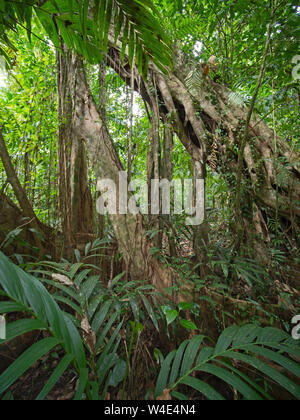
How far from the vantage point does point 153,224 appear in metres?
1.82

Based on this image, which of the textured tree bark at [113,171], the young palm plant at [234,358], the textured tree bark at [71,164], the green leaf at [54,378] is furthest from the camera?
the textured tree bark at [71,164]

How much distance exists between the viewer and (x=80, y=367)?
69 cm

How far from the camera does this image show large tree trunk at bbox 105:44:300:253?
1878mm

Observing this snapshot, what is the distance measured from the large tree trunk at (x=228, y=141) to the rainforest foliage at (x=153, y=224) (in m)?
0.01

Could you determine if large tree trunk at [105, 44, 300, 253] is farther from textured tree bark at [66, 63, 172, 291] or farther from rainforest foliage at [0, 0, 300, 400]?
textured tree bark at [66, 63, 172, 291]

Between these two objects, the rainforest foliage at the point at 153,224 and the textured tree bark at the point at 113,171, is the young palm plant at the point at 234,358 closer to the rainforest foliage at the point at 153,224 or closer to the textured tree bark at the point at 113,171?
the rainforest foliage at the point at 153,224

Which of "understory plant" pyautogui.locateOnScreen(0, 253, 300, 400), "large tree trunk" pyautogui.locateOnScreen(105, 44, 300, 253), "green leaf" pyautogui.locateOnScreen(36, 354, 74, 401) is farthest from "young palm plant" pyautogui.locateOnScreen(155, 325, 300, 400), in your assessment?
"large tree trunk" pyautogui.locateOnScreen(105, 44, 300, 253)

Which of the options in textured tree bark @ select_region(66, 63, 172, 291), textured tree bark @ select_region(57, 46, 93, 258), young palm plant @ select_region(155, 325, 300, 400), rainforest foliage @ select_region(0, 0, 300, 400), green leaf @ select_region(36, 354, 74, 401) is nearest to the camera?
green leaf @ select_region(36, 354, 74, 401)

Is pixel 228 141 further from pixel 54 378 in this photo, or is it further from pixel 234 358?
pixel 54 378

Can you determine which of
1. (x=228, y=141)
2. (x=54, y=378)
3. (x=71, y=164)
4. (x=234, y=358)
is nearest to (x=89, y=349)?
(x=54, y=378)

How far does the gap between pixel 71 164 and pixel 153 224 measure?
84 cm

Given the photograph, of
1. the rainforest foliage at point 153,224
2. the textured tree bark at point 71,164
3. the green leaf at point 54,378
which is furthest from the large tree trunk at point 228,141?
the green leaf at point 54,378

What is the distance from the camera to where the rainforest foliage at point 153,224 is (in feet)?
3.11

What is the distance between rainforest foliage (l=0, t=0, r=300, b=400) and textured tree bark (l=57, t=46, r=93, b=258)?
1 centimetres
